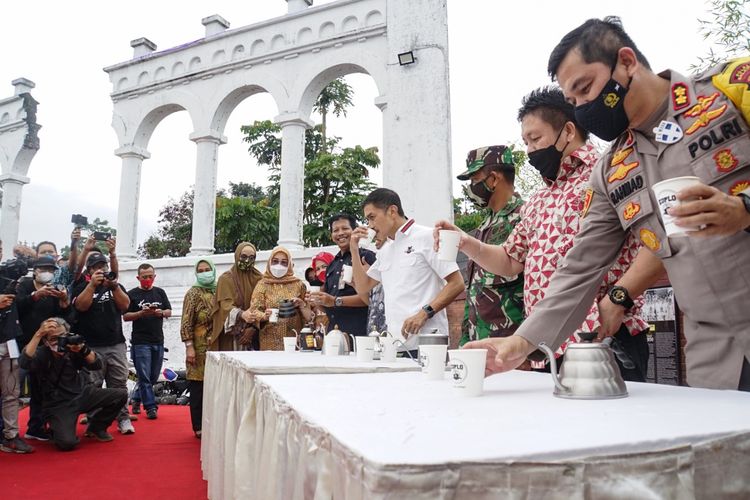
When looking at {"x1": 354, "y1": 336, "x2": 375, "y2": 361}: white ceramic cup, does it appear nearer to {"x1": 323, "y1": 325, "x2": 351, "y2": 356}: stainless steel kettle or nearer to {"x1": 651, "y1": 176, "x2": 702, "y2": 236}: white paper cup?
{"x1": 323, "y1": 325, "x2": 351, "y2": 356}: stainless steel kettle

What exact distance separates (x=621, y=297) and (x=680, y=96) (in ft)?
1.75

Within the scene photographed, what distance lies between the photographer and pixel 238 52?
300 inches

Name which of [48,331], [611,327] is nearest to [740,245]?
[611,327]

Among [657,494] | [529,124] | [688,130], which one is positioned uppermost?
[529,124]

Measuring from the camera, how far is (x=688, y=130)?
4.19ft

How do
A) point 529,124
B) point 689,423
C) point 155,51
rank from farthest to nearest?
point 155,51 → point 529,124 → point 689,423

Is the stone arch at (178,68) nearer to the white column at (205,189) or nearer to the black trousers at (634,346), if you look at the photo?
the white column at (205,189)

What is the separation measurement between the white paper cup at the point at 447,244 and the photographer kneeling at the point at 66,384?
3557 millimetres

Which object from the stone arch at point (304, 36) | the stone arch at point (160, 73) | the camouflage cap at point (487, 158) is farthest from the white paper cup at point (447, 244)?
the stone arch at point (160, 73)

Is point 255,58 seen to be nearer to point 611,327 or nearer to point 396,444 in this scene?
point 611,327

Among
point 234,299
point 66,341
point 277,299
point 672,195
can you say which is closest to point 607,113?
point 672,195

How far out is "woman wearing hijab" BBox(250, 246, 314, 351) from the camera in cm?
411

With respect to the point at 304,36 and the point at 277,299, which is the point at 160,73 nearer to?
the point at 304,36

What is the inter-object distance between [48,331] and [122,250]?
12.3 feet
